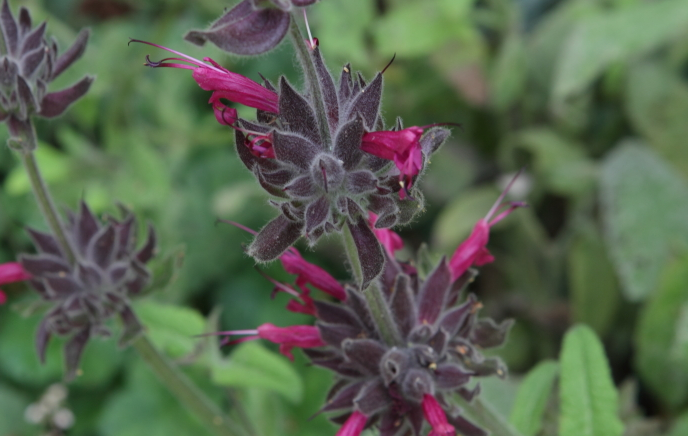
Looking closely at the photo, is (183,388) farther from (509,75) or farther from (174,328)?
(509,75)

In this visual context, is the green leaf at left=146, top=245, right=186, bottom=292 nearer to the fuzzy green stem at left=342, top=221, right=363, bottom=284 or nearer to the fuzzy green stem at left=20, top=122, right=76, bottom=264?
the fuzzy green stem at left=20, top=122, right=76, bottom=264

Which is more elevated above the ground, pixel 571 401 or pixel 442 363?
pixel 442 363

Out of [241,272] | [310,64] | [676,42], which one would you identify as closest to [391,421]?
[310,64]

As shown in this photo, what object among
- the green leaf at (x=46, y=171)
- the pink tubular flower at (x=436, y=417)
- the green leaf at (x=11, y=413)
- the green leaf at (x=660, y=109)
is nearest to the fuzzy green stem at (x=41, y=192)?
the pink tubular flower at (x=436, y=417)

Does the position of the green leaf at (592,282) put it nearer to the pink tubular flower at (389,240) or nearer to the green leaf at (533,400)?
the green leaf at (533,400)

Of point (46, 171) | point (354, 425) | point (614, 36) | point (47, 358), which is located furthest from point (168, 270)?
point (614, 36)

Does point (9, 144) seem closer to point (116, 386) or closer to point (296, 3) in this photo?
point (296, 3)
